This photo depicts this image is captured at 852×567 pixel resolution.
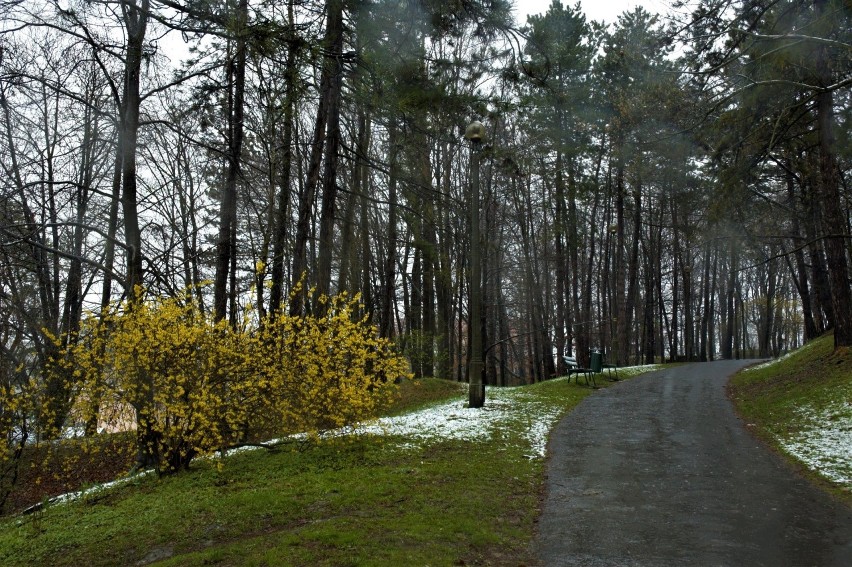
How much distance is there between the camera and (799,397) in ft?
38.5

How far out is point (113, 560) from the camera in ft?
16.5

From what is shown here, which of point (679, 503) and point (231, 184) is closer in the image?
point (679, 503)

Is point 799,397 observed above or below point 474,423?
above

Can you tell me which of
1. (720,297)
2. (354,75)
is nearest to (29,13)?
(354,75)

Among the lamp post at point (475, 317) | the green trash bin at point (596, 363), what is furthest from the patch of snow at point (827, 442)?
the green trash bin at point (596, 363)

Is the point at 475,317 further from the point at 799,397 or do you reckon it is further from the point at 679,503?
the point at 799,397

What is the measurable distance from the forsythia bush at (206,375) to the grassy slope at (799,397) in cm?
579

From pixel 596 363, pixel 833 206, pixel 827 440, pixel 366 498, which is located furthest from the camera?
pixel 596 363

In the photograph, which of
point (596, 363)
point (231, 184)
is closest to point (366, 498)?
point (231, 184)

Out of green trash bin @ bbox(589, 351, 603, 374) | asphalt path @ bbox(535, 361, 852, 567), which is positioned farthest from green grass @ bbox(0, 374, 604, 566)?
green trash bin @ bbox(589, 351, 603, 374)

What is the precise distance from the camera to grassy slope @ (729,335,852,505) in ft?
30.5

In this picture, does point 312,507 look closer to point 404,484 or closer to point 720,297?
point 404,484

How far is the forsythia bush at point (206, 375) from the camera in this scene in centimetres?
700

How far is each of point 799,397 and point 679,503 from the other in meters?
7.40
